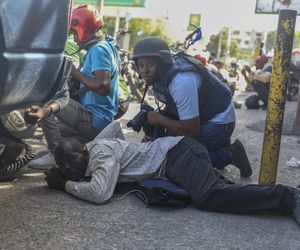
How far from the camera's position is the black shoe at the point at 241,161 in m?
4.41

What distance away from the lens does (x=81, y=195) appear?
132 inches

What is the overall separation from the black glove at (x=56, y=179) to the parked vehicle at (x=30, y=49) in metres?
1.04

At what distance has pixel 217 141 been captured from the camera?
423 centimetres

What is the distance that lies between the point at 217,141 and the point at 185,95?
615 mm

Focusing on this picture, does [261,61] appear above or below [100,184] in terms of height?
above

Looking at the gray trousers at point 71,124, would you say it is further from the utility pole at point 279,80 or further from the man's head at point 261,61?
the man's head at point 261,61

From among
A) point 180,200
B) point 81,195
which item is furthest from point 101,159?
point 180,200

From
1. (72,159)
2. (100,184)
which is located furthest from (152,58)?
(100,184)

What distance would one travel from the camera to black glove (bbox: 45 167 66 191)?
3.53 m

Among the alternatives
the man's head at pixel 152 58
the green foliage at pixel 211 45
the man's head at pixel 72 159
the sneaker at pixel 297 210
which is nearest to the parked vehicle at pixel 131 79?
the man's head at pixel 152 58

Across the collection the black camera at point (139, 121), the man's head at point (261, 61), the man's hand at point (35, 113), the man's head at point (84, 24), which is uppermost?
the man's head at point (84, 24)

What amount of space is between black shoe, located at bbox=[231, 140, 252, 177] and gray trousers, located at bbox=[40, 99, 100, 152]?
122 centimetres

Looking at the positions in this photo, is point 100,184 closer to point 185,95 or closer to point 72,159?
point 72,159

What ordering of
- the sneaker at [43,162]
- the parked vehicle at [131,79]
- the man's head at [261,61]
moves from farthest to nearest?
the man's head at [261,61]
the parked vehicle at [131,79]
the sneaker at [43,162]
